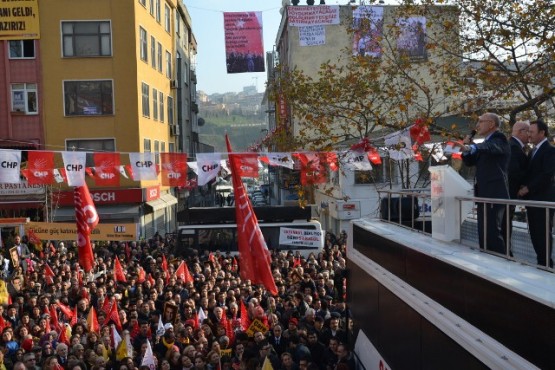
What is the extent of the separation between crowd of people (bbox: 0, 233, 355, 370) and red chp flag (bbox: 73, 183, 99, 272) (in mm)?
545

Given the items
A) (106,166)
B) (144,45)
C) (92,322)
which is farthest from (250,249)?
(144,45)

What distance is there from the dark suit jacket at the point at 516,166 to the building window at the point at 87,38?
3131 centimetres

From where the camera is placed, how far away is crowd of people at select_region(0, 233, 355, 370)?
10.6 m

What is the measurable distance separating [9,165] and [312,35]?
96.1ft

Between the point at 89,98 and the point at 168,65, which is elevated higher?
the point at 168,65

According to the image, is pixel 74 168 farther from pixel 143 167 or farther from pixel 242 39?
pixel 242 39

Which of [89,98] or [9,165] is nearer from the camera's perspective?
[9,165]

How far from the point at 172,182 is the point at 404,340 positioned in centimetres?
1506

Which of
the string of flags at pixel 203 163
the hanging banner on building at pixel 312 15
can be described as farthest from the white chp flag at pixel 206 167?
the hanging banner on building at pixel 312 15

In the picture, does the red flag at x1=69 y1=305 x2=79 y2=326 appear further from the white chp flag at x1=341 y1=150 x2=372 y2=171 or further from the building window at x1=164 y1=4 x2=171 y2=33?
the building window at x1=164 y1=4 x2=171 y2=33

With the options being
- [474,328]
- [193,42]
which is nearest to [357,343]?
[474,328]

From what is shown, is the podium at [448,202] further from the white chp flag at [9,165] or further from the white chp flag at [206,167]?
the white chp flag at [9,165]

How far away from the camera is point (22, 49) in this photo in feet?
112

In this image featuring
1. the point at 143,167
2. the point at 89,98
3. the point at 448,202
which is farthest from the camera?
the point at 89,98
